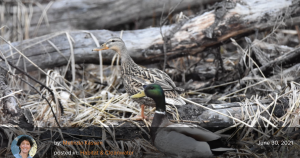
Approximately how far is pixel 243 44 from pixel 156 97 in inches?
151

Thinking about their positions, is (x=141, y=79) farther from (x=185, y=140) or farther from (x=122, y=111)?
(x=185, y=140)

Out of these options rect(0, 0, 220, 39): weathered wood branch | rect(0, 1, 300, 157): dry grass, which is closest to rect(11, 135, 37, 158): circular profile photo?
rect(0, 1, 300, 157): dry grass

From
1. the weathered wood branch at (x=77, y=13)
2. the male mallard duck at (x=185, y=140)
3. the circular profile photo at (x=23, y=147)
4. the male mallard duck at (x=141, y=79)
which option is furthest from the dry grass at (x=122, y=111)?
the weathered wood branch at (x=77, y=13)

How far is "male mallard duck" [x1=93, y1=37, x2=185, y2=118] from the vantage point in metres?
3.60

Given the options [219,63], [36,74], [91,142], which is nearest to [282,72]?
[219,63]

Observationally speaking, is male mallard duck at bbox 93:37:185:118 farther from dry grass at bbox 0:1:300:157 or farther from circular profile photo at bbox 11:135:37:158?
circular profile photo at bbox 11:135:37:158

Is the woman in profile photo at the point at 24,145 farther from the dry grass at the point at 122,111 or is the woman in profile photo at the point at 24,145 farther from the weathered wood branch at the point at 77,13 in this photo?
the weathered wood branch at the point at 77,13

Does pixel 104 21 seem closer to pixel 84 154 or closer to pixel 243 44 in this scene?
pixel 243 44

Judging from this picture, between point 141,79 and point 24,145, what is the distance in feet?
4.75

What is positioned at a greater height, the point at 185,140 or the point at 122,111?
the point at 122,111

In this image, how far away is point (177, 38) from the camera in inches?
185

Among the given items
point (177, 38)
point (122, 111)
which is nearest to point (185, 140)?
point (122, 111)

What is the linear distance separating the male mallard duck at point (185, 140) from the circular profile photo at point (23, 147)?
3.82ft

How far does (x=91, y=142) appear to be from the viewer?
338 cm
